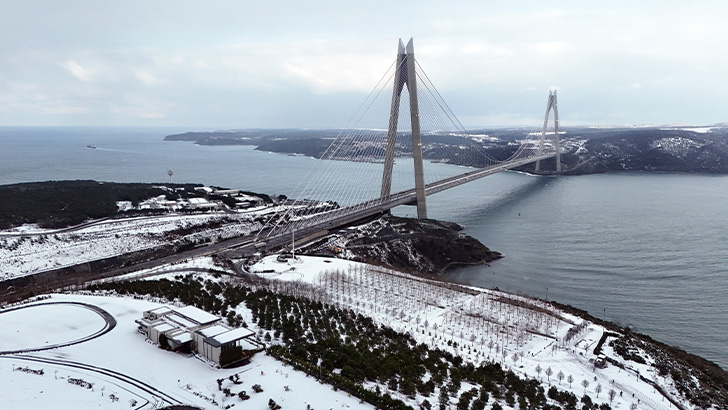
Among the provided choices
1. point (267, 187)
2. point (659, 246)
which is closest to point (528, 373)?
point (659, 246)

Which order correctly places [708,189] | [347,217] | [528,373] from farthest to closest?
1. [708,189]
2. [347,217]
3. [528,373]

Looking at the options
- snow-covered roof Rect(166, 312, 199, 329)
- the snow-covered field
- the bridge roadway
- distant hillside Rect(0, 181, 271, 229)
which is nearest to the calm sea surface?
the snow-covered field

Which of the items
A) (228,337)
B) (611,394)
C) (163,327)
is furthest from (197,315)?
(611,394)

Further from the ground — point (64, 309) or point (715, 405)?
point (64, 309)

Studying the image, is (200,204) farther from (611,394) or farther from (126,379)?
(611,394)

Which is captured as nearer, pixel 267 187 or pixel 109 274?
pixel 109 274

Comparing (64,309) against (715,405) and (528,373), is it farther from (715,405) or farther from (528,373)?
(715,405)
